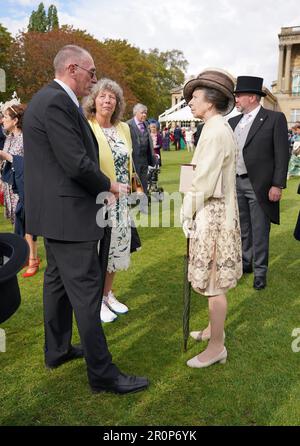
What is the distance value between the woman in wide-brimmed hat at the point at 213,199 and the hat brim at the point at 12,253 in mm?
1420

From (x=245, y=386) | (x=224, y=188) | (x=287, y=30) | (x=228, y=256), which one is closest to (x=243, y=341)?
(x=245, y=386)

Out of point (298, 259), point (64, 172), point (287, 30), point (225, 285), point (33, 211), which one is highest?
point (287, 30)

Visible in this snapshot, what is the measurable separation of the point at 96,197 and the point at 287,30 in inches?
3031

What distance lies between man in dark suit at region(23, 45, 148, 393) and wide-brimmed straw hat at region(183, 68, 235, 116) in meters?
0.75

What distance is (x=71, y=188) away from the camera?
2.62 metres

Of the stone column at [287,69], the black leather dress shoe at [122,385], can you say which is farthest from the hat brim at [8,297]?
the stone column at [287,69]

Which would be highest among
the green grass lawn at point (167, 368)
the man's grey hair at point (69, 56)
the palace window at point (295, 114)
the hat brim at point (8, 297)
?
the palace window at point (295, 114)

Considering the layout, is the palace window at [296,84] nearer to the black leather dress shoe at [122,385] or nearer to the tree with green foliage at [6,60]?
the tree with green foliage at [6,60]

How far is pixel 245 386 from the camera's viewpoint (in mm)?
3143

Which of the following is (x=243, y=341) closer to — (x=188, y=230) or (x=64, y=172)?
(x=188, y=230)

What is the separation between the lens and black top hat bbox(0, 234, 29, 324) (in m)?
1.74

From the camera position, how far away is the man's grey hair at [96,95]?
365 centimetres

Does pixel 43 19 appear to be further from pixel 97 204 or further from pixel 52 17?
pixel 97 204

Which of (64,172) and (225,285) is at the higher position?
(64,172)
